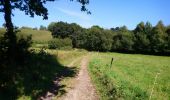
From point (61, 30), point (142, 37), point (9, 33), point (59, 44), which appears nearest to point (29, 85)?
point (9, 33)

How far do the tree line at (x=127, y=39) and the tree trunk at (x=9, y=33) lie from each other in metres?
80.7

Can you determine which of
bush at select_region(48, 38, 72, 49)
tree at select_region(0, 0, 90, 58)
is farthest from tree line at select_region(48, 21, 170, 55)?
tree at select_region(0, 0, 90, 58)

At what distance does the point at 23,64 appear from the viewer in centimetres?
2528

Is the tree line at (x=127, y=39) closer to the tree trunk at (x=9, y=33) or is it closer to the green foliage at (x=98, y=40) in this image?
the green foliage at (x=98, y=40)

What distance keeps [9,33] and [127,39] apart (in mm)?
88224

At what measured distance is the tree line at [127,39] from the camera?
10469 cm

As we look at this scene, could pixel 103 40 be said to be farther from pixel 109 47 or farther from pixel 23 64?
pixel 23 64

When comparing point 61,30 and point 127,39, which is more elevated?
point 61,30

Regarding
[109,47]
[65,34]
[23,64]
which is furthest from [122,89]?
[65,34]

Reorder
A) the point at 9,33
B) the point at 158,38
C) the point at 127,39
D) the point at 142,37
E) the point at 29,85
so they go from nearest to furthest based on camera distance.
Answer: the point at 29,85 < the point at 9,33 < the point at 158,38 < the point at 142,37 < the point at 127,39

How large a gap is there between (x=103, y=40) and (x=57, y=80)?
93549 millimetres

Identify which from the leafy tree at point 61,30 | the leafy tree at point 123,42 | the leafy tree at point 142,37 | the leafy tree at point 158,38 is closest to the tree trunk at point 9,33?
the leafy tree at point 158,38

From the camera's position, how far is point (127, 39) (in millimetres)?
111250

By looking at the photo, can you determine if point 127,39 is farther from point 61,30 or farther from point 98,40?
point 61,30
